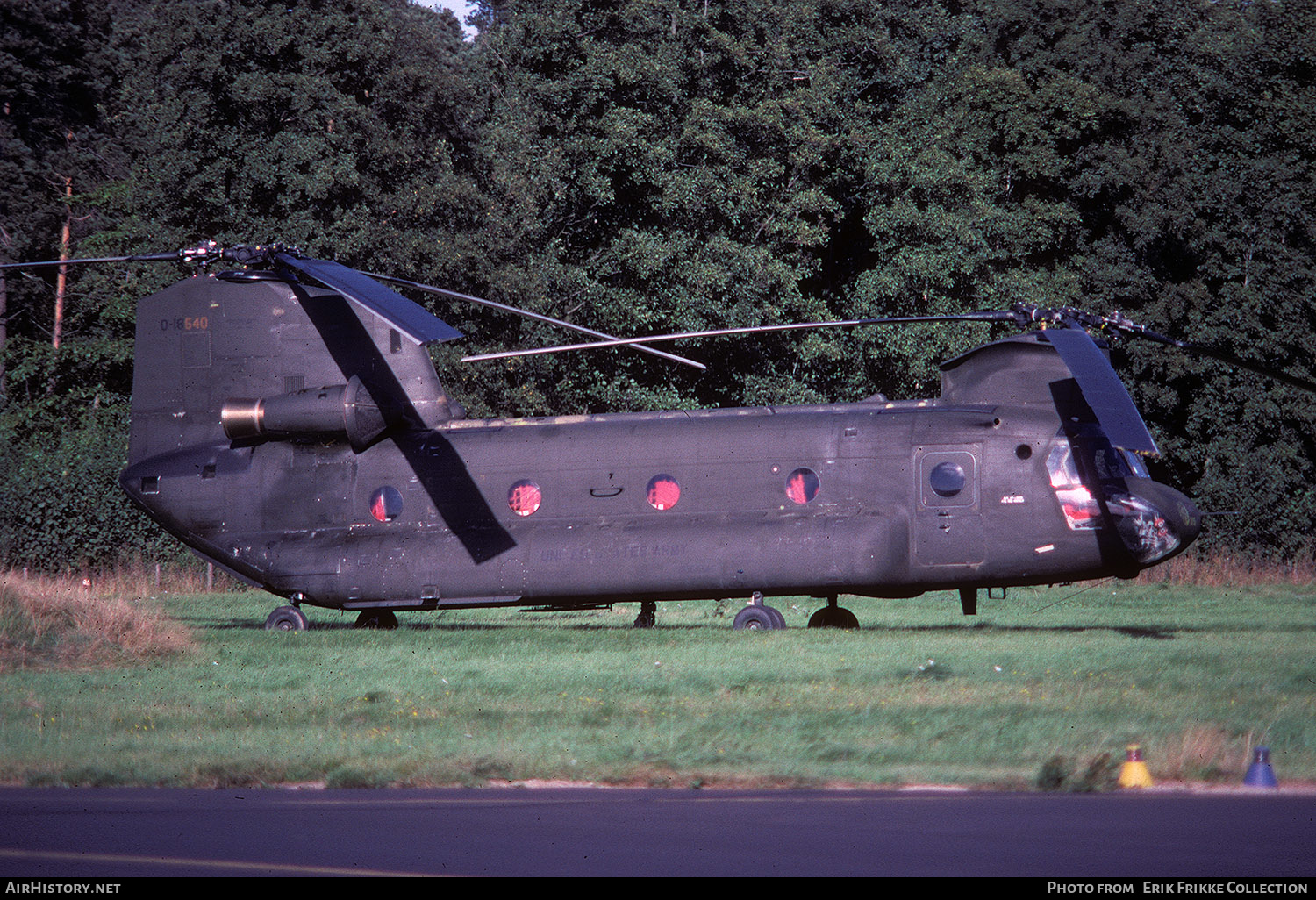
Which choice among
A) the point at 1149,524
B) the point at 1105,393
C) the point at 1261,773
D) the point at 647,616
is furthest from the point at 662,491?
the point at 1261,773

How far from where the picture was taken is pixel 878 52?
1984 inches

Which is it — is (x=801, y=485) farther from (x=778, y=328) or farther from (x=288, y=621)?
(x=288, y=621)

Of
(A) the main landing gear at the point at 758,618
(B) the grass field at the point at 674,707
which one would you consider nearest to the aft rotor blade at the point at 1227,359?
(B) the grass field at the point at 674,707

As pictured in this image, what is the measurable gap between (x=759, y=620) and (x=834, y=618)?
1.70 metres

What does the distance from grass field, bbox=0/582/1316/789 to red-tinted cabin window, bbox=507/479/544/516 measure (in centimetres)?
202

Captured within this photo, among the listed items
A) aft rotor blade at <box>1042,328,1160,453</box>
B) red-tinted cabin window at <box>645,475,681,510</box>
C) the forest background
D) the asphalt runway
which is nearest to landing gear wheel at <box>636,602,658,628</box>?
red-tinted cabin window at <box>645,475,681,510</box>

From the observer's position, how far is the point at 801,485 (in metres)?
20.7

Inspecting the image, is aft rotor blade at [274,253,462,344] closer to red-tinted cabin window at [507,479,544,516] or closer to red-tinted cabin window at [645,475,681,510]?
red-tinted cabin window at [507,479,544,516]

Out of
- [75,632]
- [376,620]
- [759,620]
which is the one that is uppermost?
[75,632]

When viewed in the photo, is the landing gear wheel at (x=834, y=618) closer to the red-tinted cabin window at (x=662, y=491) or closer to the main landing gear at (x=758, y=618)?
the main landing gear at (x=758, y=618)

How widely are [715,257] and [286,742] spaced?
31142 mm

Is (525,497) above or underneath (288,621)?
above

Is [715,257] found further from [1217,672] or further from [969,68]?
[1217,672]

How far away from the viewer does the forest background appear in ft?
136
